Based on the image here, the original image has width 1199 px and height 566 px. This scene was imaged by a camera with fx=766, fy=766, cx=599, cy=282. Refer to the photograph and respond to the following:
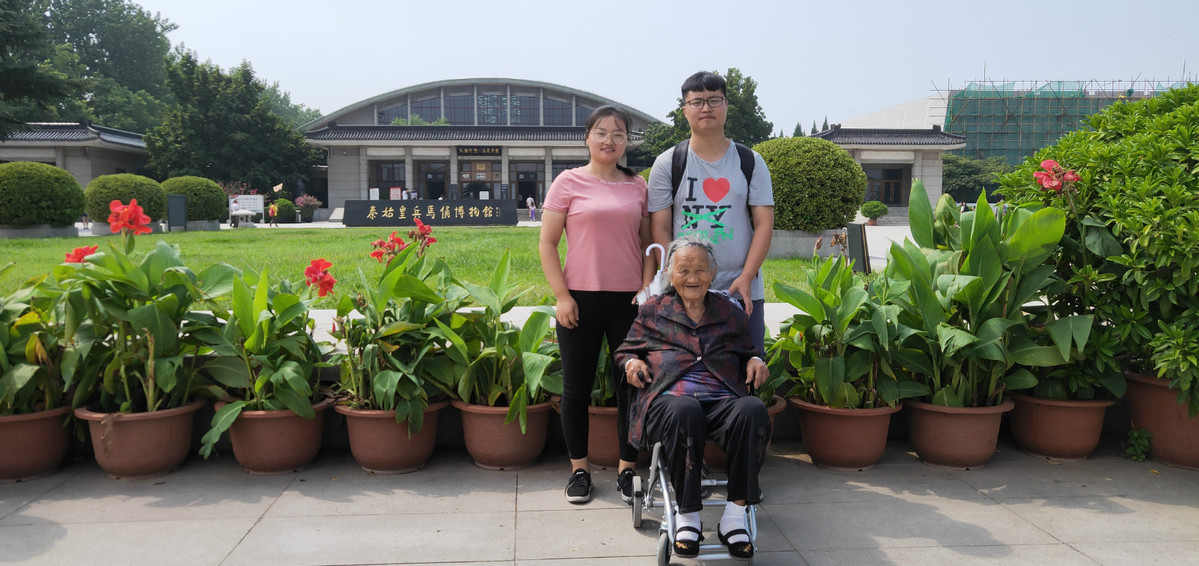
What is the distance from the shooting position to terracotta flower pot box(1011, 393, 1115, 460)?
3424mm

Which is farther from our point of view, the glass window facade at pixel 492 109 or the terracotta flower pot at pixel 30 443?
the glass window facade at pixel 492 109

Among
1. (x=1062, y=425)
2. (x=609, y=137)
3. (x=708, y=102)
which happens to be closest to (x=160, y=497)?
(x=609, y=137)

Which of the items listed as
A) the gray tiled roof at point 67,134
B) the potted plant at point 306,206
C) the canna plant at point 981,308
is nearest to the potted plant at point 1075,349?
the canna plant at point 981,308

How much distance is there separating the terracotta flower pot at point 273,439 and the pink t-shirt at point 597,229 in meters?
1.36

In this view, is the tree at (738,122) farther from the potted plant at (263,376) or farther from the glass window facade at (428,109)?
the potted plant at (263,376)

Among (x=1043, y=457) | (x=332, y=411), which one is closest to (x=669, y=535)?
(x=332, y=411)

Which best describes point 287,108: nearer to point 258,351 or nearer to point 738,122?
point 738,122

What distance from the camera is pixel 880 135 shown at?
37.8 m

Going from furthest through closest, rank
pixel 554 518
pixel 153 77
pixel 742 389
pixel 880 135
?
1. pixel 153 77
2. pixel 880 135
3. pixel 554 518
4. pixel 742 389

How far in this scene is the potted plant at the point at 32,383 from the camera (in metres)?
3.17

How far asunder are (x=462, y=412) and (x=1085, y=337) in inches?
104

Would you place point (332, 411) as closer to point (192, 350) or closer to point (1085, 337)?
point (192, 350)

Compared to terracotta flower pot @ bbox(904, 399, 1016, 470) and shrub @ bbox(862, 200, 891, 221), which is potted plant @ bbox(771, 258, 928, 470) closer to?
terracotta flower pot @ bbox(904, 399, 1016, 470)

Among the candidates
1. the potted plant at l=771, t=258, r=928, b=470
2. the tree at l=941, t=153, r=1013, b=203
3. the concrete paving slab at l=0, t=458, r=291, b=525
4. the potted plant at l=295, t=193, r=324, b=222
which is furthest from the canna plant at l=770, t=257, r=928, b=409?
the tree at l=941, t=153, r=1013, b=203
